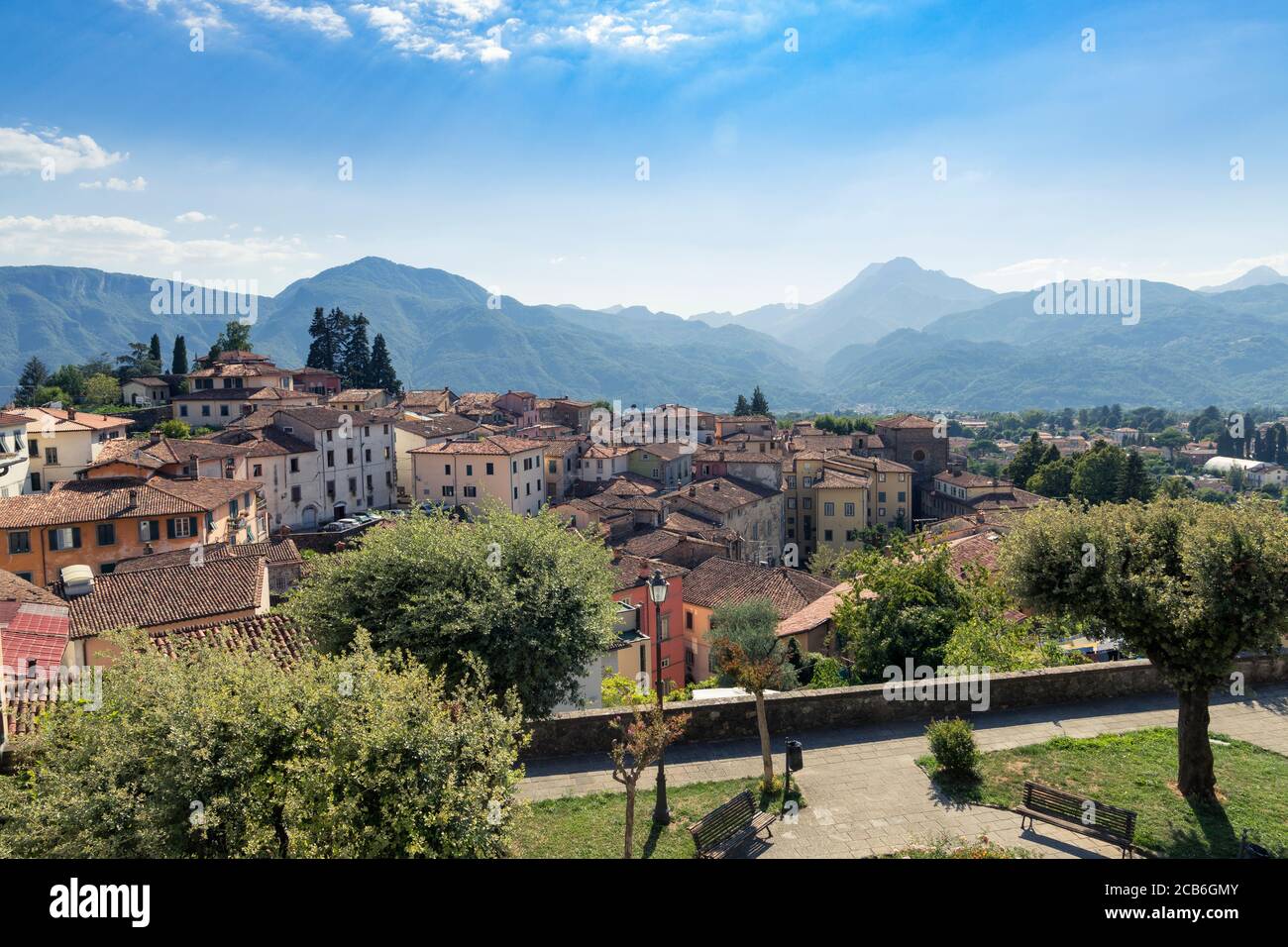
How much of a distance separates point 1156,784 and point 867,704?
4.51 m

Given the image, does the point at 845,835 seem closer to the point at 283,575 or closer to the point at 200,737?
the point at 200,737

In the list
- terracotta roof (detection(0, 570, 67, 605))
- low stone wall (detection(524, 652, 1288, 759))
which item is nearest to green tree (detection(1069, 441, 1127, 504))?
low stone wall (detection(524, 652, 1288, 759))

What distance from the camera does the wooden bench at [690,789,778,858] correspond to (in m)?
10.1

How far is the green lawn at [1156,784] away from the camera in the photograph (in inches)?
398

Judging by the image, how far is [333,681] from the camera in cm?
796

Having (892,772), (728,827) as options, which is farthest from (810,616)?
(728,827)

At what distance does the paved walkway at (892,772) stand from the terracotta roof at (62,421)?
53120 mm

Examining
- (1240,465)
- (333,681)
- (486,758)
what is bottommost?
(1240,465)

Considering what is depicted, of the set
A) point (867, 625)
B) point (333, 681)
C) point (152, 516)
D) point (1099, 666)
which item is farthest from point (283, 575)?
point (1099, 666)

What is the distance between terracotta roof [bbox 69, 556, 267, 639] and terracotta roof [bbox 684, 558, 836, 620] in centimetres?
1935

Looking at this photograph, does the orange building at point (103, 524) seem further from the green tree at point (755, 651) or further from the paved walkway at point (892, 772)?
the paved walkway at point (892, 772)

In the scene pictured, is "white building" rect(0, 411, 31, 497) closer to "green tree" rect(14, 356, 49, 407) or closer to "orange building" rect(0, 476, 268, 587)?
"orange building" rect(0, 476, 268, 587)

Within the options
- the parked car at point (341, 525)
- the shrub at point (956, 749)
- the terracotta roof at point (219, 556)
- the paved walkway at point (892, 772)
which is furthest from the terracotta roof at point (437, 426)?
the shrub at point (956, 749)
